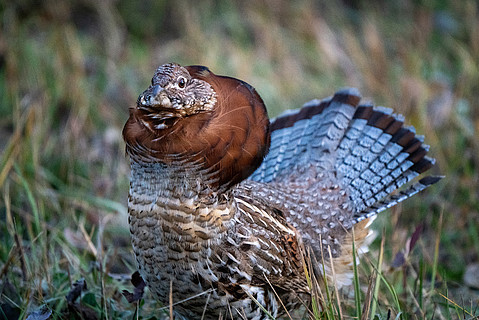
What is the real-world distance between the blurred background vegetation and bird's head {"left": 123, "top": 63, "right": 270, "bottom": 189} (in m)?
0.82

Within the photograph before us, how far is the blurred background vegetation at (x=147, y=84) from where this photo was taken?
3.55 metres

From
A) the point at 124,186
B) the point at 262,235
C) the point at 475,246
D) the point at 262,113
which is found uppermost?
the point at 262,113

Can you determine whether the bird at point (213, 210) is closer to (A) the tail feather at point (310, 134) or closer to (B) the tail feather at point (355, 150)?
(B) the tail feather at point (355, 150)

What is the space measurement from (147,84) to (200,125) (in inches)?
165

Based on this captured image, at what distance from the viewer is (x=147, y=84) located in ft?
22.1

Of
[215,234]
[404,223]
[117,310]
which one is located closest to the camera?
[215,234]

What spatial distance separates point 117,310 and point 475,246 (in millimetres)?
2544

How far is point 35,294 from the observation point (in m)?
3.32

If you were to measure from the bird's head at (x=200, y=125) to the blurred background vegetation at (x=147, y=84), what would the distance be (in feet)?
2.69

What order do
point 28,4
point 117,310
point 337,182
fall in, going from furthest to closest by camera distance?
point 28,4 → point 337,182 → point 117,310

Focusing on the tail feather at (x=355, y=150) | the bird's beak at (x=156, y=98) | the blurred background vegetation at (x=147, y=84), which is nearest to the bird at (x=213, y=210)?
the bird's beak at (x=156, y=98)

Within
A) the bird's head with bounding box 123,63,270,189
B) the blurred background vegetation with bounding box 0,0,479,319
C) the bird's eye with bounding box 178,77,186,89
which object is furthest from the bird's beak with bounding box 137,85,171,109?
the blurred background vegetation with bounding box 0,0,479,319

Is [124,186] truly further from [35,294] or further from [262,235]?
[262,235]

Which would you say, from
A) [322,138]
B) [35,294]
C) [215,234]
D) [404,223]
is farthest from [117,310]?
[404,223]
